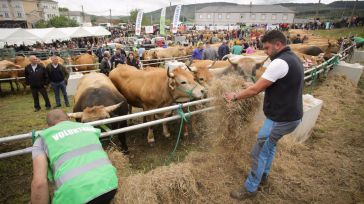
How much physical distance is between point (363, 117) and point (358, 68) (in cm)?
378

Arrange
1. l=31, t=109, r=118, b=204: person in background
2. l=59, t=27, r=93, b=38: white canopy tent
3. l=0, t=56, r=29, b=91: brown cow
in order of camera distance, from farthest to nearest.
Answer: l=59, t=27, r=93, b=38: white canopy tent
l=0, t=56, r=29, b=91: brown cow
l=31, t=109, r=118, b=204: person in background

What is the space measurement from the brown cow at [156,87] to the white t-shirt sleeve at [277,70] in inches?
87.8

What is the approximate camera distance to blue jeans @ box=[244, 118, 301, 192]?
10.0 feet

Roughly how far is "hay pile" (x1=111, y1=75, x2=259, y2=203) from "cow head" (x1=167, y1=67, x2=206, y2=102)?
33.0 inches

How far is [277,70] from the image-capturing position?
9.00 ft

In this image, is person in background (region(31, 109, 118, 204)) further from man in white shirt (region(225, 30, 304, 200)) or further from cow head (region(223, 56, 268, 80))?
cow head (region(223, 56, 268, 80))

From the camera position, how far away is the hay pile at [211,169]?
313cm

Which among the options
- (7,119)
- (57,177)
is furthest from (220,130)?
(7,119)

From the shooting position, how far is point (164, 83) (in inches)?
220

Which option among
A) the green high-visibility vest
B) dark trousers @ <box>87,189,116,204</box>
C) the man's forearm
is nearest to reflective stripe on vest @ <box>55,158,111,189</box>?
the green high-visibility vest

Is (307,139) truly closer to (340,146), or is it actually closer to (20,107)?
(340,146)

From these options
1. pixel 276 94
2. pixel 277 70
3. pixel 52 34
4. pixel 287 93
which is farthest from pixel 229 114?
pixel 52 34

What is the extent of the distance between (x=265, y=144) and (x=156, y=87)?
3.24 meters

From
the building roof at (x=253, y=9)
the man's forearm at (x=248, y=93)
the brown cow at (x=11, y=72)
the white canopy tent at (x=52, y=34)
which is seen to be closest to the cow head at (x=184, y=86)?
the man's forearm at (x=248, y=93)
